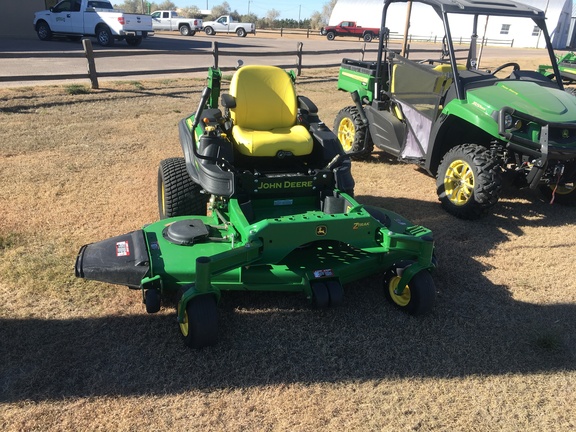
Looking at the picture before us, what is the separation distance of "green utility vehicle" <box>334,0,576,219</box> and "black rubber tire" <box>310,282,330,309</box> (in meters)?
2.39

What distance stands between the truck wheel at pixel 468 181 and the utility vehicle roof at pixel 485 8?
1.44 metres

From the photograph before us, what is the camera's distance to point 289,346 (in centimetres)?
332

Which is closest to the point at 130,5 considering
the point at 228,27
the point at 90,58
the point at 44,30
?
the point at 228,27

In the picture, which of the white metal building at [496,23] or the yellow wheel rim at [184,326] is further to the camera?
the white metal building at [496,23]

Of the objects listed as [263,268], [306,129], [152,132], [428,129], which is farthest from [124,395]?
[152,132]

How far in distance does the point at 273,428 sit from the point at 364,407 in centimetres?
53

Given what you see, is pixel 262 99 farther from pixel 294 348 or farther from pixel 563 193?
pixel 563 193

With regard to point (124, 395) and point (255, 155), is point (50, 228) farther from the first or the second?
point (124, 395)

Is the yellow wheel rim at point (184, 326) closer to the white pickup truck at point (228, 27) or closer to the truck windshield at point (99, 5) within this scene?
the truck windshield at point (99, 5)

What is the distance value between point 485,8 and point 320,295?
3905mm

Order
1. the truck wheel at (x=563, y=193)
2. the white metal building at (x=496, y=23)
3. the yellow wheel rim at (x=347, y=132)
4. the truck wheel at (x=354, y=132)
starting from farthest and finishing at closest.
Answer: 1. the white metal building at (x=496, y=23)
2. the yellow wheel rim at (x=347, y=132)
3. the truck wheel at (x=354, y=132)
4. the truck wheel at (x=563, y=193)

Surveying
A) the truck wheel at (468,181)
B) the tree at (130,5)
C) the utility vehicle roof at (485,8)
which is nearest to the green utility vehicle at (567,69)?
the utility vehicle roof at (485,8)

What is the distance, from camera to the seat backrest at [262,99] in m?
4.64

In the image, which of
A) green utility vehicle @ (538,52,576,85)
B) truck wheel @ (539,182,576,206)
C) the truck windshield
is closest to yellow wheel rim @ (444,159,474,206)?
truck wheel @ (539,182,576,206)
